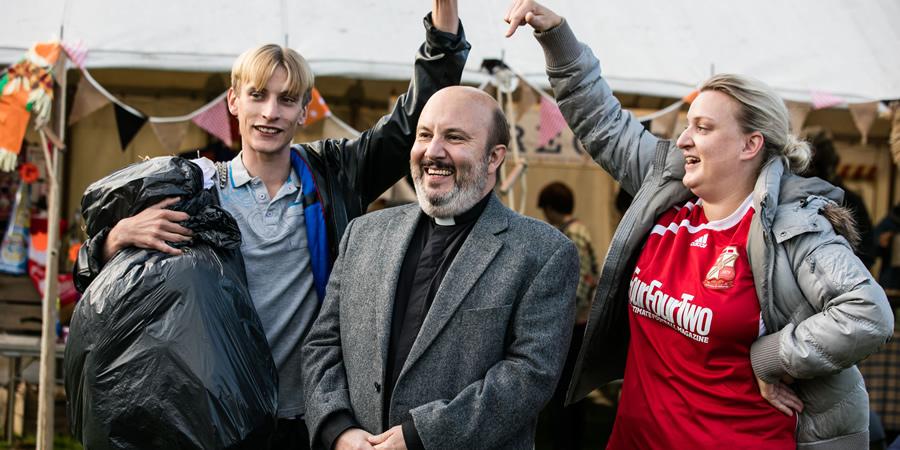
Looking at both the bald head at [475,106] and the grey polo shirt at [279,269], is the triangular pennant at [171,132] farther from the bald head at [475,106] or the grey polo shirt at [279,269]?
the bald head at [475,106]

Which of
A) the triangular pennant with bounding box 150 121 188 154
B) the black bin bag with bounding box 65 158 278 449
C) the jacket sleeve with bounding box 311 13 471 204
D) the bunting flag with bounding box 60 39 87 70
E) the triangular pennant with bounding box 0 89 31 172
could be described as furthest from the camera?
the triangular pennant with bounding box 150 121 188 154

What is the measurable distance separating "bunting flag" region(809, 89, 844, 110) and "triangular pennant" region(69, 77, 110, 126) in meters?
4.41

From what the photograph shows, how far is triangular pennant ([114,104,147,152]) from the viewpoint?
14.0 ft

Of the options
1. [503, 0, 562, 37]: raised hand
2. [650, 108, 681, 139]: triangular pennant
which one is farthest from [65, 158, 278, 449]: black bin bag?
[650, 108, 681, 139]: triangular pennant

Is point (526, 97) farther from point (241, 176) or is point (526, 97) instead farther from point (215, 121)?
point (241, 176)

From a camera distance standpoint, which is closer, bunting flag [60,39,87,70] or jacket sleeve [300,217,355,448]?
jacket sleeve [300,217,355,448]

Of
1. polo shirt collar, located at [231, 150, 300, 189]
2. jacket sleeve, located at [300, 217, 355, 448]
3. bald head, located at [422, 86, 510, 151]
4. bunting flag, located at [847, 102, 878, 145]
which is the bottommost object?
jacket sleeve, located at [300, 217, 355, 448]

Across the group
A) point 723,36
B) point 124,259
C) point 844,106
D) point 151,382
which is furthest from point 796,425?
point 723,36

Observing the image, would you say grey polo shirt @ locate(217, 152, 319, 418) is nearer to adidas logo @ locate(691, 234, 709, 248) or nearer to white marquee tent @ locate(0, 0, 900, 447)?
adidas logo @ locate(691, 234, 709, 248)

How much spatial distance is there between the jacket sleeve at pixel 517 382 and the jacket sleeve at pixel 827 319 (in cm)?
53

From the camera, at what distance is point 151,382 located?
1629mm

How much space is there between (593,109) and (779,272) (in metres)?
0.74

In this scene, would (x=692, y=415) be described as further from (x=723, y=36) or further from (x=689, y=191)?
(x=723, y=36)

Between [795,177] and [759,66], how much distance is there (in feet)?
11.2
